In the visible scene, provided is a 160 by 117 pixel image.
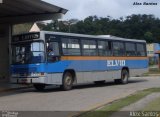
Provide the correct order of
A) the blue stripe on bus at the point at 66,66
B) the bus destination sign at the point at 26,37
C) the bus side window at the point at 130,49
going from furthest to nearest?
the bus side window at the point at 130,49, the bus destination sign at the point at 26,37, the blue stripe on bus at the point at 66,66

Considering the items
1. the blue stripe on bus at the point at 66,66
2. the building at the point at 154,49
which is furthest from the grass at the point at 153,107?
the building at the point at 154,49

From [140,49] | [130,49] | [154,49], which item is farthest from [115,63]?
[154,49]

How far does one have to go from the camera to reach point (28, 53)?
73.4 ft

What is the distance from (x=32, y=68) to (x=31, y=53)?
30.9 inches

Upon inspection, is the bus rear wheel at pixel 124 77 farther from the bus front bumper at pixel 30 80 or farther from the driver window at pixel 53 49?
the bus front bumper at pixel 30 80

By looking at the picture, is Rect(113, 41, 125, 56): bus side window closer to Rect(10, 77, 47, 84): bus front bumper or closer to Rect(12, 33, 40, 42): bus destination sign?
Rect(12, 33, 40, 42): bus destination sign

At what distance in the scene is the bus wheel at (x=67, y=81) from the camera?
75.3ft

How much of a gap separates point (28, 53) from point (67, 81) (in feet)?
8.48

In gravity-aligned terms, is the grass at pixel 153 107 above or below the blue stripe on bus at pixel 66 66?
below

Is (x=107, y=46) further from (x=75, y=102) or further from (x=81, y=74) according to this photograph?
(x=75, y=102)

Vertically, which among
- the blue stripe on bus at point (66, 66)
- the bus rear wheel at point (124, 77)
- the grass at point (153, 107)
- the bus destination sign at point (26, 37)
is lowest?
the grass at point (153, 107)

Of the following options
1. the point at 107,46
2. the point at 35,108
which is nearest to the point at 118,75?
the point at 107,46

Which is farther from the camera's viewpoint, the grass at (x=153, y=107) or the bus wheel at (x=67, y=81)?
the bus wheel at (x=67, y=81)

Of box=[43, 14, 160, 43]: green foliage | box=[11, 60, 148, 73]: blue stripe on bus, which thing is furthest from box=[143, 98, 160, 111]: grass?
box=[43, 14, 160, 43]: green foliage
